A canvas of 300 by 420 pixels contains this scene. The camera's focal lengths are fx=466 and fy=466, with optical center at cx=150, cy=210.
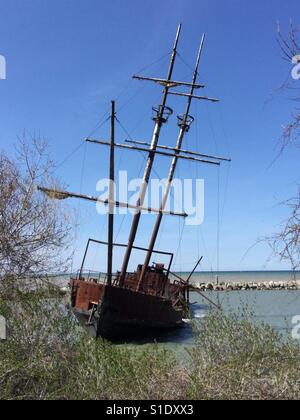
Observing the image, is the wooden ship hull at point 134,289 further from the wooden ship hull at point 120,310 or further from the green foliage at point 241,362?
the green foliage at point 241,362

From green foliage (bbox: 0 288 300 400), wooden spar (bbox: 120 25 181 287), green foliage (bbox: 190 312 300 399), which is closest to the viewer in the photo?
green foliage (bbox: 190 312 300 399)

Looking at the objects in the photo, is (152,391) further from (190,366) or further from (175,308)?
(175,308)

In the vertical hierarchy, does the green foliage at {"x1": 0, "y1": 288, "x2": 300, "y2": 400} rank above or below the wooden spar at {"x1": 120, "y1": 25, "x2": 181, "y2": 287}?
below

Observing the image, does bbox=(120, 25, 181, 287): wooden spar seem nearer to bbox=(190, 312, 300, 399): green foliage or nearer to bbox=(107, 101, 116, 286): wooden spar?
bbox=(107, 101, 116, 286): wooden spar

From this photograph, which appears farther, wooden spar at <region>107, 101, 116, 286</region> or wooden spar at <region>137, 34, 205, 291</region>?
wooden spar at <region>137, 34, 205, 291</region>

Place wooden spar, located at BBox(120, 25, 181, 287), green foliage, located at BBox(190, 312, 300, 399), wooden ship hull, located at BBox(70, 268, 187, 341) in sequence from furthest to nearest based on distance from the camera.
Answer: wooden spar, located at BBox(120, 25, 181, 287) < wooden ship hull, located at BBox(70, 268, 187, 341) < green foliage, located at BBox(190, 312, 300, 399)

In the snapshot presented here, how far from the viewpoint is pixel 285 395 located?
542cm

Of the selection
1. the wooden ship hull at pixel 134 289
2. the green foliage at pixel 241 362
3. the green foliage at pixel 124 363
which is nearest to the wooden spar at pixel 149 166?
the wooden ship hull at pixel 134 289

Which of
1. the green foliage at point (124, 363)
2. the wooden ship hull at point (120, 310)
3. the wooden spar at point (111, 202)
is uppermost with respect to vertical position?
the wooden spar at point (111, 202)

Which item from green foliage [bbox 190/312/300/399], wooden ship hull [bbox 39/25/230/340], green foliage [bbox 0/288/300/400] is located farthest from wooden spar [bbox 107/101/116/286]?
green foliage [bbox 190/312/300/399]

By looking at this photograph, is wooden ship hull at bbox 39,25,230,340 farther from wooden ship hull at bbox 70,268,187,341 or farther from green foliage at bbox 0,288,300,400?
green foliage at bbox 0,288,300,400

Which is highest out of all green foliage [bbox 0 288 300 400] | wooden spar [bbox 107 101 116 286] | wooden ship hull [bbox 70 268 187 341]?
wooden spar [bbox 107 101 116 286]

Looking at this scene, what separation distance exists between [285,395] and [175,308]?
20.6m
